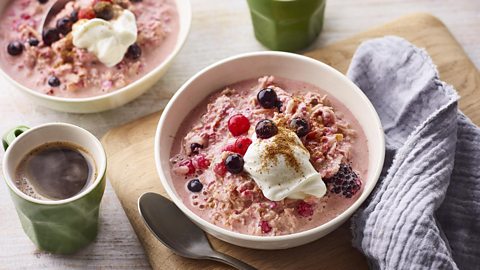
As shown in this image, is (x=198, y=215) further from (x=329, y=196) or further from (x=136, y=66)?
(x=136, y=66)

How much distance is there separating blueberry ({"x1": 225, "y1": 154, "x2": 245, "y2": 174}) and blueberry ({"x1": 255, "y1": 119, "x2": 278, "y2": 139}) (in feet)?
0.33

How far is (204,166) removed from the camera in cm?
242

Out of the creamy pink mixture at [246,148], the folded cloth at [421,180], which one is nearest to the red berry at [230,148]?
the creamy pink mixture at [246,148]

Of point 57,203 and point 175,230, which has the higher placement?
point 57,203

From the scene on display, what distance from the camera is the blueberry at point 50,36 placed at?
288 cm

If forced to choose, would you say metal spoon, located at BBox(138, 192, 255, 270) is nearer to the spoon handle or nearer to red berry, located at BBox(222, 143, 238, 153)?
the spoon handle

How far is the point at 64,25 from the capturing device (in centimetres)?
288

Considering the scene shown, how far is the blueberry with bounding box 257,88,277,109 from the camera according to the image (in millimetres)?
2494

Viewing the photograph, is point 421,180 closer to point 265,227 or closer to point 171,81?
point 265,227

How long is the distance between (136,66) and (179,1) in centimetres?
40

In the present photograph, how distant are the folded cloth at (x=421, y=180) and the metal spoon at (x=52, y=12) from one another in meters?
1.27

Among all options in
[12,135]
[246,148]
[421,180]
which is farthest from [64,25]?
[421,180]

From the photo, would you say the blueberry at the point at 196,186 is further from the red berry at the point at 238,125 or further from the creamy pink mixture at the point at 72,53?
the creamy pink mixture at the point at 72,53

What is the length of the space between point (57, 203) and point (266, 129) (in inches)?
26.6
